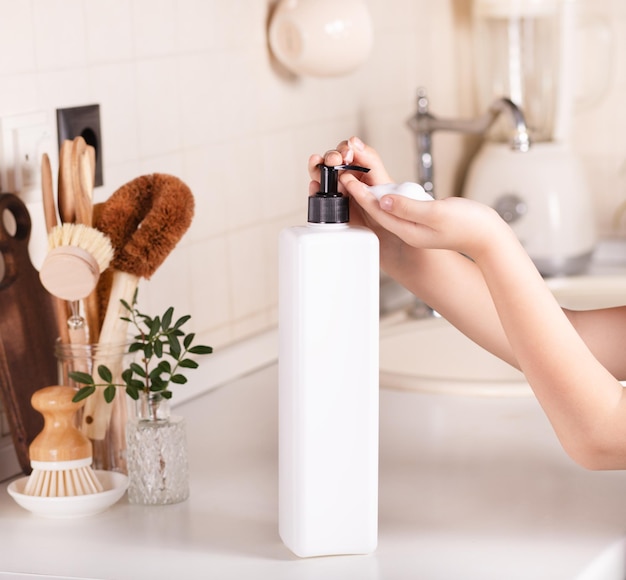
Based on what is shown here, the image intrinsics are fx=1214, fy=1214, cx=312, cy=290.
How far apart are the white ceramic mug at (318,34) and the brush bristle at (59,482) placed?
0.74 meters

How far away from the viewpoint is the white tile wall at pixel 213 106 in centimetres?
123

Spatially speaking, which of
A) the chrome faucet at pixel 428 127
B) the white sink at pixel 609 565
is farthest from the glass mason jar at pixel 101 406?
the chrome faucet at pixel 428 127

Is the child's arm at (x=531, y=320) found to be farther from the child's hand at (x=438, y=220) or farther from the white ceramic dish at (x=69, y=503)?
the white ceramic dish at (x=69, y=503)

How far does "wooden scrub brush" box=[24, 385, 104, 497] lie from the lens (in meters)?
1.01

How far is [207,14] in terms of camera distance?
4.77 feet

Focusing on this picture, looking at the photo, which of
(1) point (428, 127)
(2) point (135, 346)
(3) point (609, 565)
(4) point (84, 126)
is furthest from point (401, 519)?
(1) point (428, 127)

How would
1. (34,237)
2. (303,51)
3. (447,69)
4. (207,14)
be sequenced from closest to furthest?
(34,237)
(207,14)
(303,51)
(447,69)

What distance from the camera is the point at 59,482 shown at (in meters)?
1.02

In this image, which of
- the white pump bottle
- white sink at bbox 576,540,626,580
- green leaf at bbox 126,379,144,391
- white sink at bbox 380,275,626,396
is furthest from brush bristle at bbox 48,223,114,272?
white sink at bbox 380,275,626,396

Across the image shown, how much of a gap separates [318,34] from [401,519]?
779mm

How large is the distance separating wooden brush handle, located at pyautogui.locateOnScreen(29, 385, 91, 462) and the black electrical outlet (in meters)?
0.32

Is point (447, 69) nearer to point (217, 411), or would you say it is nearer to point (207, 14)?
point (207, 14)

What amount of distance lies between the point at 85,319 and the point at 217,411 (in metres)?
0.30

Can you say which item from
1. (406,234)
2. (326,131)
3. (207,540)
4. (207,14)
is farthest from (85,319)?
(326,131)
